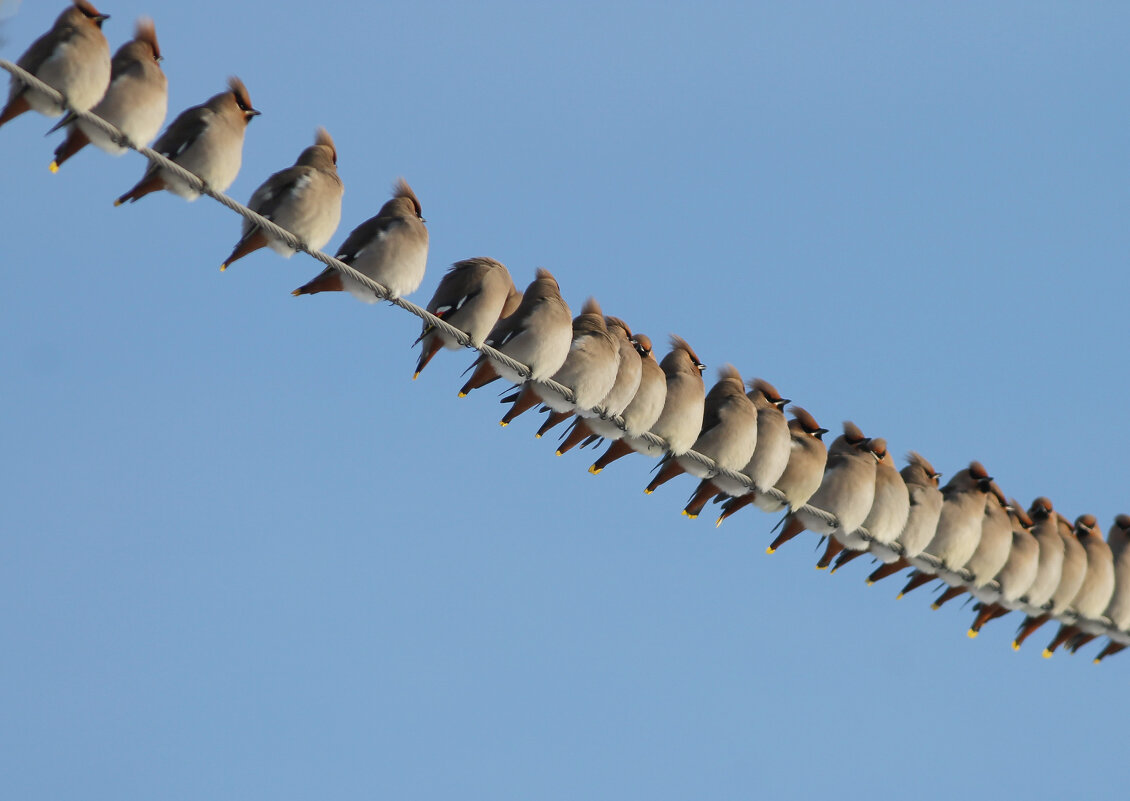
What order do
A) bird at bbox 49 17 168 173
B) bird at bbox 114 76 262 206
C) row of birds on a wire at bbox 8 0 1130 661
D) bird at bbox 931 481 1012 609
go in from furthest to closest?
bird at bbox 931 481 1012 609
bird at bbox 114 76 262 206
row of birds on a wire at bbox 8 0 1130 661
bird at bbox 49 17 168 173

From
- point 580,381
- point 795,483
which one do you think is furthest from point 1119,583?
point 580,381

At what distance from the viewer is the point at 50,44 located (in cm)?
695

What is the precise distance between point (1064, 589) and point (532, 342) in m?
5.09

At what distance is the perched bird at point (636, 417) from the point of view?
859cm

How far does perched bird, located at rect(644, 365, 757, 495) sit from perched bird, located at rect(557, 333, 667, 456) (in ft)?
1.07

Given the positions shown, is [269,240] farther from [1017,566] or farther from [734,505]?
[1017,566]

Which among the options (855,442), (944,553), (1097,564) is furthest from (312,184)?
(1097,564)

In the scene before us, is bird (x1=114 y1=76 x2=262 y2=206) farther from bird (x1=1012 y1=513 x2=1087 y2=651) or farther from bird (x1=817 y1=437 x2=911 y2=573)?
bird (x1=1012 y1=513 x2=1087 y2=651)

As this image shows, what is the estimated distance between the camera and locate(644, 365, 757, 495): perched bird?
8875 mm

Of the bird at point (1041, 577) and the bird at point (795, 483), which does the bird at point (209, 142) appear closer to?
the bird at point (795, 483)

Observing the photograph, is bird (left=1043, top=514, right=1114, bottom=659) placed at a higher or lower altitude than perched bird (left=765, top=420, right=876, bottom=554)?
higher

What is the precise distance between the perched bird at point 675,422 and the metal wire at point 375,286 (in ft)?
0.18

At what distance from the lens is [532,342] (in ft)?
27.0

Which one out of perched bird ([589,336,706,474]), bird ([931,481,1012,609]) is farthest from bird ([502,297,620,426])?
bird ([931,481,1012,609])
